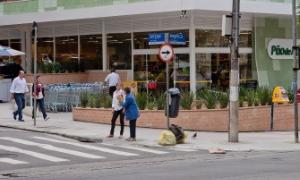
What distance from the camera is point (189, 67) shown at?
101 ft

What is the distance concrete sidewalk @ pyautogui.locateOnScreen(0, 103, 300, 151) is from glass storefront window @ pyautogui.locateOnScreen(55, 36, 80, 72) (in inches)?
371

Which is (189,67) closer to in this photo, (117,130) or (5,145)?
(117,130)

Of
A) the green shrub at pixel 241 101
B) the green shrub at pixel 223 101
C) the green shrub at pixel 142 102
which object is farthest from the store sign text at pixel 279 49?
the green shrub at pixel 142 102

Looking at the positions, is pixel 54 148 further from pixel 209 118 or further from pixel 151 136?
pixel 209 118

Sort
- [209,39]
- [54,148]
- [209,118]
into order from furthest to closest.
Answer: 1. [209,39]
2. [209,118]
3. [54,148]

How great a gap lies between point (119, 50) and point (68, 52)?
4020 millimetres

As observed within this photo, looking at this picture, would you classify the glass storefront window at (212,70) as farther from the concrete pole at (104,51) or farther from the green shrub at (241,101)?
the green shrub at (241,101)

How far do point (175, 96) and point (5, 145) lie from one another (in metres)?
5.19

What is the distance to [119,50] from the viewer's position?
112 ft

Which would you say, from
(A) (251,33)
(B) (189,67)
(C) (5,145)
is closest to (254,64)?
(A) (251,33)

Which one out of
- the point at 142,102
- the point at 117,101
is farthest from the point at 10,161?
the point at 142,102

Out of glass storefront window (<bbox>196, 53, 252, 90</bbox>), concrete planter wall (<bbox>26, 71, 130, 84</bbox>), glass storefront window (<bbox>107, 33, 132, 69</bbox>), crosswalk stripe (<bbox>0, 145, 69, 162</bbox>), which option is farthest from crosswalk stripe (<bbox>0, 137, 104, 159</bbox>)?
glass storefront window (<bbox>107, 33, 132, 69</bbox>)

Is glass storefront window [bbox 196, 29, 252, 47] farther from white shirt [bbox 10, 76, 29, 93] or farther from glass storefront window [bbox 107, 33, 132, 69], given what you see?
white shirt [bbox 10, 76, 29, 93]

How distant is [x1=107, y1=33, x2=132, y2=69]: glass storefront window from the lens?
110 ft
